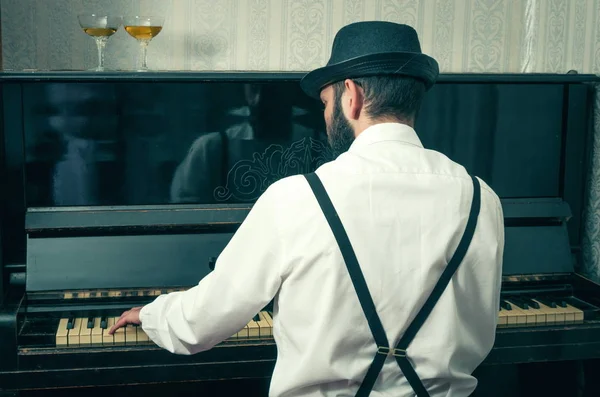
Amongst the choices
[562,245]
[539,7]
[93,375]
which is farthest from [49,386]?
[539,7]

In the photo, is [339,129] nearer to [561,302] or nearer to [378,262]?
[378,262]

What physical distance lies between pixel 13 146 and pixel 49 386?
2.47ft

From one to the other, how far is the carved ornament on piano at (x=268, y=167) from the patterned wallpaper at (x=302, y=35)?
52cm

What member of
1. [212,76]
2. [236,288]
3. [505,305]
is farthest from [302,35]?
[236,288]

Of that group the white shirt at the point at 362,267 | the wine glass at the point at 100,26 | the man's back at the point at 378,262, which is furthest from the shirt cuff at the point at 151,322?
the wine glass at the point at 100,26

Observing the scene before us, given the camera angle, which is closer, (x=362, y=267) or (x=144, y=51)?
(x=362, y=267)

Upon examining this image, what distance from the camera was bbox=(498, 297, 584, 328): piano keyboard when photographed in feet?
7.97

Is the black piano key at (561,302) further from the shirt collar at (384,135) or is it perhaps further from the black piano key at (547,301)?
the shirt collar at (384,135)

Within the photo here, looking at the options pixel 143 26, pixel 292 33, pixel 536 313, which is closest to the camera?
pixel 536 313

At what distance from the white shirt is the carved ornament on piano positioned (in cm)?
115

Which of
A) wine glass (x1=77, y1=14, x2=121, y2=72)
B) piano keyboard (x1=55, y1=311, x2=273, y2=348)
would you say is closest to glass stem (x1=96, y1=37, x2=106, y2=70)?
wine glass (x1=77, y1=14, x2=121, y2=72)

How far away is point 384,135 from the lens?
1.39 meters

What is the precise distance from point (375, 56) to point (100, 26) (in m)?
1.38

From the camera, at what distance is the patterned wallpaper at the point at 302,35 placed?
9.13ft
